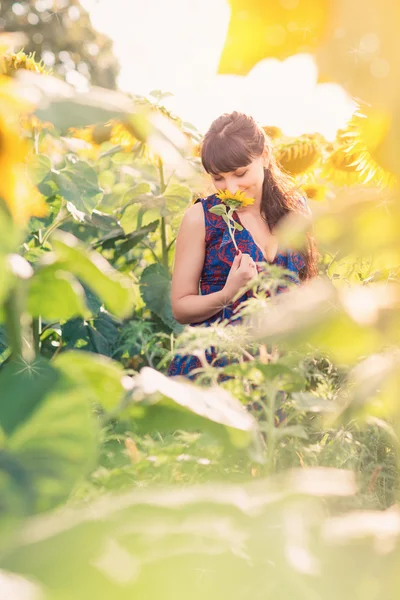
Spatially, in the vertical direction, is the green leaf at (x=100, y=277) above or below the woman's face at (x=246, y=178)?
above

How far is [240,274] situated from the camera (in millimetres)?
1299

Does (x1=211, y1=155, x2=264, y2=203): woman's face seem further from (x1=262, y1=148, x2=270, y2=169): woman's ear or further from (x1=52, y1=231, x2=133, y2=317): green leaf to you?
(x1=52, y1=231, x2=133, y2=317): green leaf

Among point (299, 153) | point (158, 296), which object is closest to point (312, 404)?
point (158, 296)

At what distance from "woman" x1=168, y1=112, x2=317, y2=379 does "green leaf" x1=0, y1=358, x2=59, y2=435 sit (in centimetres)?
121

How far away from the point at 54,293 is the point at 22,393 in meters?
0.04

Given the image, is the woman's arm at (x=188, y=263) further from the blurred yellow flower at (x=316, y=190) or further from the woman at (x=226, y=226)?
the blurred yellow flower at (x=316, y=190)

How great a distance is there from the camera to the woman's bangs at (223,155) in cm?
161

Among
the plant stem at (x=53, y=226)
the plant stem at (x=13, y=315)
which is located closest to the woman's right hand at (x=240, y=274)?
the plant stem at (x=53, y=226)

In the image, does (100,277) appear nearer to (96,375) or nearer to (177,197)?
(96,375)

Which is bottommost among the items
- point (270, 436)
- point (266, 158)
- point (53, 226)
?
point (53, 226)

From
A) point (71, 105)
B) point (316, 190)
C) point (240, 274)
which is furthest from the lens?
point (316, 190)

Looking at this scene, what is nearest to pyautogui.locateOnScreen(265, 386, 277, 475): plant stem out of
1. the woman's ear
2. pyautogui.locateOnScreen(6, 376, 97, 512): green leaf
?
pyautogui.locateOnScreen(6, 376, 97, 512): green leaf

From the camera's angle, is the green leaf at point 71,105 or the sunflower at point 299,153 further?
the sunflower at point 299,153

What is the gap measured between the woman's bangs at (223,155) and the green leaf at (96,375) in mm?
1348
